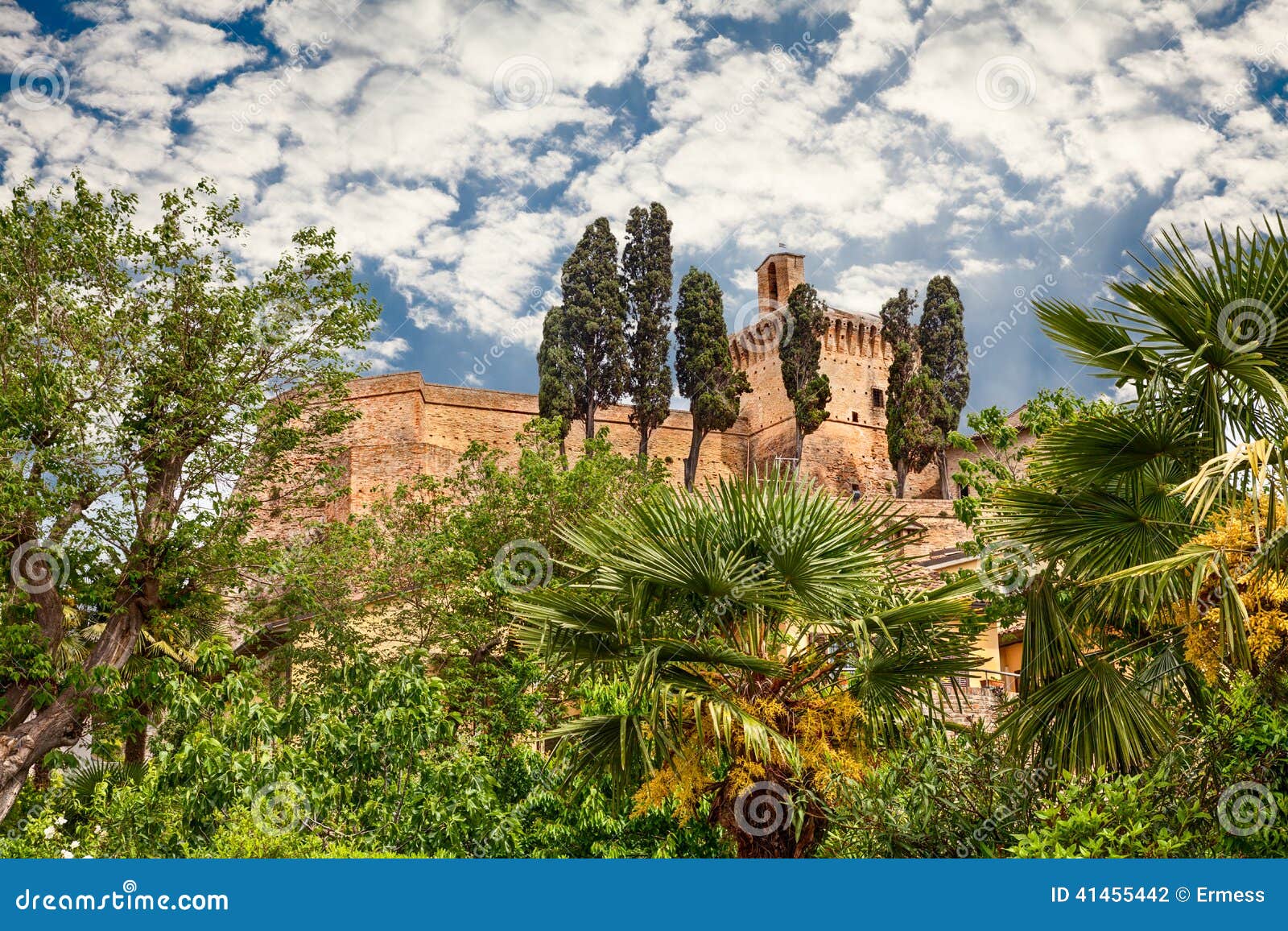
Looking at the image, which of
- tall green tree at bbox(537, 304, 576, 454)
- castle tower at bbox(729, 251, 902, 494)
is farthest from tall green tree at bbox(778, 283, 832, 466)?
tall green tree at bbox(537, 304, 576, 454)

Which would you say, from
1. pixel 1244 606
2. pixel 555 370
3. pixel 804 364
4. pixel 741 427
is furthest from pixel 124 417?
pixel 741 427

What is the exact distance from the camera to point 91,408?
10828mm

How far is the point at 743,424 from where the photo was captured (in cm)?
4228

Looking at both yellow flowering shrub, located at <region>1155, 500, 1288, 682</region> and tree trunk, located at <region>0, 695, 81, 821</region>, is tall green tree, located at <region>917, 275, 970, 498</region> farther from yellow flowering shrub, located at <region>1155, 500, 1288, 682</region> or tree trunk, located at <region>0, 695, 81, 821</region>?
yellow flowering shrub, located at <region>1155, 500, 1288, 682</region>

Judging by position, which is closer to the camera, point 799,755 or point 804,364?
point 799,755

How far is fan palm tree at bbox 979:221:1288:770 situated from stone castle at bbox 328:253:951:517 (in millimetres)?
23906

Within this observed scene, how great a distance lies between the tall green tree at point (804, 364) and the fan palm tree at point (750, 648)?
2708 cm

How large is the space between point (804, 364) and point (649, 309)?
634 centimetres

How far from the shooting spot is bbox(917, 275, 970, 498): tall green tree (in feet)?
116

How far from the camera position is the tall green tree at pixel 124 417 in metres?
10.5

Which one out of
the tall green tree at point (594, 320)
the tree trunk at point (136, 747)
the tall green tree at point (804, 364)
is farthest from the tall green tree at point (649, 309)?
the tree trunk at point (136, 747)

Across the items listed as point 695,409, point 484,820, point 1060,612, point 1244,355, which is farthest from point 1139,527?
point 695,409

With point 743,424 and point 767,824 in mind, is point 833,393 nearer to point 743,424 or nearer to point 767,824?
point 743,424

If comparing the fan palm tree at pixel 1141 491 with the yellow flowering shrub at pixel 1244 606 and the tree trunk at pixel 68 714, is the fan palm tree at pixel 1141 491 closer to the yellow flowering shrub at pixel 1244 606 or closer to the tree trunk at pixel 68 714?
the yellow flowering shrub at pixel 1244 606
